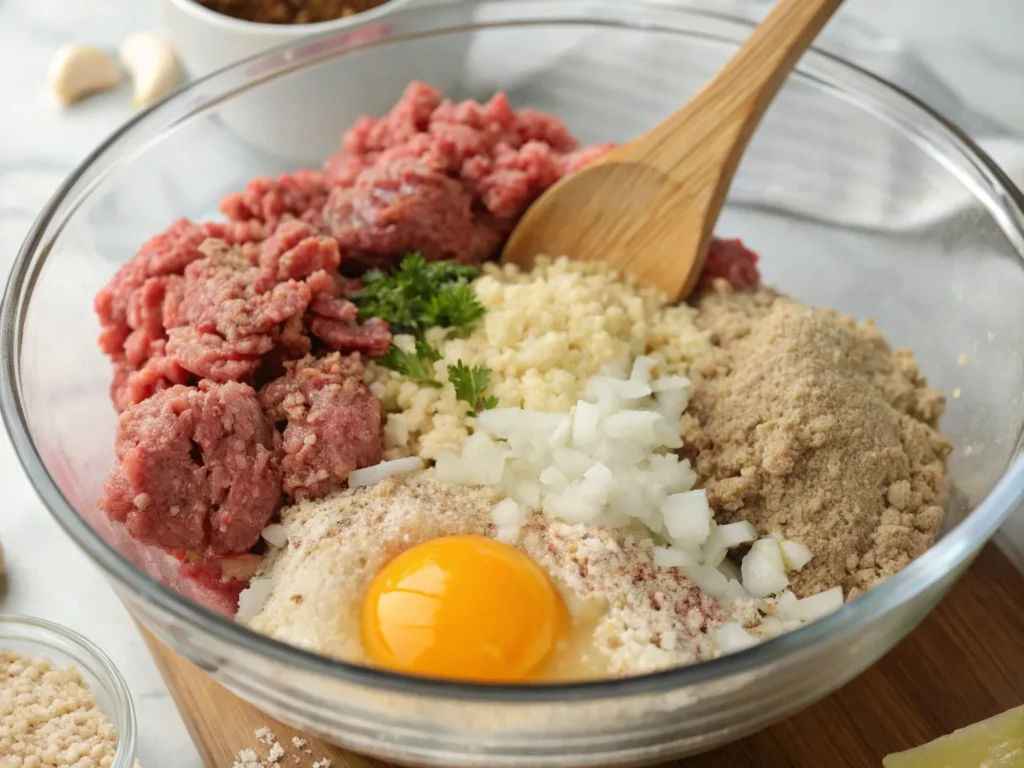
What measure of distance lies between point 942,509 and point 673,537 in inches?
22.6

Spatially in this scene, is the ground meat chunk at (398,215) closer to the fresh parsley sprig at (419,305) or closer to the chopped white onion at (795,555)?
the fresh parsley sprig at (419,305)

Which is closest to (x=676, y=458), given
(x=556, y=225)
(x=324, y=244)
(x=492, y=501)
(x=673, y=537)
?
(x=673, y=537)

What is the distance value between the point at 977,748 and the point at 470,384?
116 centimetres

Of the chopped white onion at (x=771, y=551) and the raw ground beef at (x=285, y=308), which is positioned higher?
the raw ground beef at (x=285, y=308)

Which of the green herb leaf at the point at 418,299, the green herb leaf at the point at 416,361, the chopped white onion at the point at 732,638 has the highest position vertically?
the green herb leaf at the point at 418,299

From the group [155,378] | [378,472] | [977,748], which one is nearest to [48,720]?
[155,378]

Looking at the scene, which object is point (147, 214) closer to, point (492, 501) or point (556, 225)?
point (556, 225)

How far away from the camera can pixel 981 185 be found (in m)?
2.48

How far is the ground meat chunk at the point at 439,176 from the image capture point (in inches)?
96.7

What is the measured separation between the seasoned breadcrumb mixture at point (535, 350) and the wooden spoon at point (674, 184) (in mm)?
156

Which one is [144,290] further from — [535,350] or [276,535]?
[535,350]

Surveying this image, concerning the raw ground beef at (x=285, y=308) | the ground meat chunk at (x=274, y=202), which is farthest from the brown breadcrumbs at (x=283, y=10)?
the ground meat chunk at (x=274, y=202)

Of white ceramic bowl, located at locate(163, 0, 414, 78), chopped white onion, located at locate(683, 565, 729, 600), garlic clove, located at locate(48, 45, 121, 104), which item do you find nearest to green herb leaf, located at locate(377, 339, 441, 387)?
chopped white onion, located at locate(683, 565, 729, 600)

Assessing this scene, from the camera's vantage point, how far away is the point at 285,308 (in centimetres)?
220
